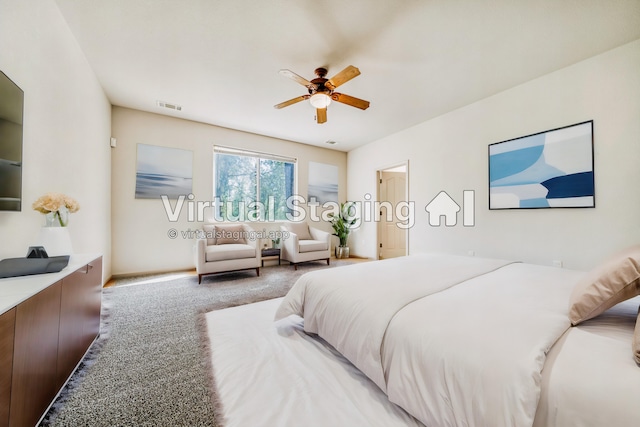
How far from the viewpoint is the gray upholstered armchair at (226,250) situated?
3240mm

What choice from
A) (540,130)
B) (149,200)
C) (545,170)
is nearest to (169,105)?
(149,200)

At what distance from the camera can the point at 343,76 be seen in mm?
2178

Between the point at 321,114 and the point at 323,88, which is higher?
the point at 323,88

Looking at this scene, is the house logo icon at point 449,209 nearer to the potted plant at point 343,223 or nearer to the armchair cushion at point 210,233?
the potted plant at point 343,223

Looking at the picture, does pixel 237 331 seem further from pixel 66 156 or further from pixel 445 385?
pixel 66 156

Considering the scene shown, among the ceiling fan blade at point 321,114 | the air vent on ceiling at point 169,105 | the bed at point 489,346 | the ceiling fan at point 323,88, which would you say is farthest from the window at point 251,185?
the bed at point 489,346

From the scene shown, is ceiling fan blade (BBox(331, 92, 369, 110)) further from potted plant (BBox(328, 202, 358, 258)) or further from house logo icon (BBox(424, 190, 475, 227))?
potted plant (BBox(328, 202, 358, 258))

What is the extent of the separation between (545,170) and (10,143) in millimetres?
4523

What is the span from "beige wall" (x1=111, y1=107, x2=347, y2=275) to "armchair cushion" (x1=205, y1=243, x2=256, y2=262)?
96 centimetres

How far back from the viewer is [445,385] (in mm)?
868

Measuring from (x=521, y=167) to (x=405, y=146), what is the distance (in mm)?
1862

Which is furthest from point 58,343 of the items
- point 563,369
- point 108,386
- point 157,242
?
point 157,242

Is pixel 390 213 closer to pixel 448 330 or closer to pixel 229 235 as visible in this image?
pixel 229 235

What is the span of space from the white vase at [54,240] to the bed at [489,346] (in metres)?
1.69
